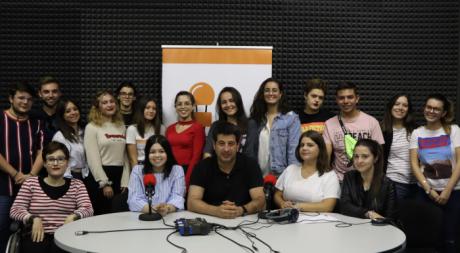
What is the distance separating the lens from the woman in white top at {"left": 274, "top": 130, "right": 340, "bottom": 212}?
10.8ft

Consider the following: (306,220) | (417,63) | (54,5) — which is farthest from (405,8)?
(54,5)

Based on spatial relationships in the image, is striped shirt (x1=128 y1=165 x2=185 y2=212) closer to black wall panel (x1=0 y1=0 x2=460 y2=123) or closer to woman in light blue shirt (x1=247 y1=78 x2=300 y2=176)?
woman in light blue shirt (x1=247 y1=78 x2=300 y2=176)

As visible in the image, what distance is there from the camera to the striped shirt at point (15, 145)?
3.81 meters

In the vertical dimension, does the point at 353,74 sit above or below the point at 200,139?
above

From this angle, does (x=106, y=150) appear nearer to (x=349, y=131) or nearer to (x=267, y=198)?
(x=267, y=198)

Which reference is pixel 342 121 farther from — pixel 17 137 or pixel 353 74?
pixel 17 137

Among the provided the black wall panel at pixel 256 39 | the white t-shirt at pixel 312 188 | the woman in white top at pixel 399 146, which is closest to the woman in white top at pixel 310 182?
the white t-shirt at pixel 312 188

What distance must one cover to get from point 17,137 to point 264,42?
2.80 meters

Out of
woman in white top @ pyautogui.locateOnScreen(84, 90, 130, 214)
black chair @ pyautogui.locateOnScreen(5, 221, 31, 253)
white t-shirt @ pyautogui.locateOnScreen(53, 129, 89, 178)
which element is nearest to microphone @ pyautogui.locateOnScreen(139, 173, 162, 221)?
black chair @ pyautogui.locateOnScreen(5, 221, 31, 253)

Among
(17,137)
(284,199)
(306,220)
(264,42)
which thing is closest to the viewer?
(306,220)

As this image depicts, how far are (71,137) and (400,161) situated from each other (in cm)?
298

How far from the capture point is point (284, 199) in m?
3.51

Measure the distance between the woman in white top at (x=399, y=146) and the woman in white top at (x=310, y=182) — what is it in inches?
41.8

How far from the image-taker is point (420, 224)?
10.3 ft
